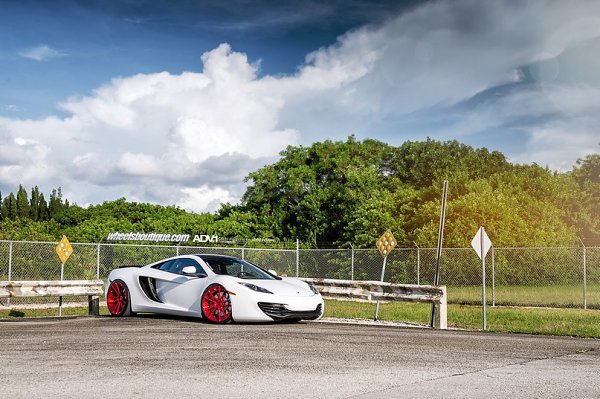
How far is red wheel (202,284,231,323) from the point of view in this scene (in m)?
12.6

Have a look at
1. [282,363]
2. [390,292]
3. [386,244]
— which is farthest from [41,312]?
[282,363]

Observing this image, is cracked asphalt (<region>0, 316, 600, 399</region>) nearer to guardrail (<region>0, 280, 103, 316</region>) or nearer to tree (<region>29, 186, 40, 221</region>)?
guardrail (<region>0, 280, 103, 316</region>)

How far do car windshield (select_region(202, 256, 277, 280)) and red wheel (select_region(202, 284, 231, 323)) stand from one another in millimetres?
561

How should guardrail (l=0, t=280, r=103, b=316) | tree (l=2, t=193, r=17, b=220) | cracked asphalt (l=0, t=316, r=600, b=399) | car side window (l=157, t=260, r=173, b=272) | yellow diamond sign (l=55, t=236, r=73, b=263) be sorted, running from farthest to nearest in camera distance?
tree (l=2, t=193, r=17, b=220) → yellow diamond sign (l=55, t=236, r=73, b=263) → guardrail (l=0, t=280, r=103, b=316) → car side window (l=157, t=260, r=173, b=272) → cracked asphalt (l=0, t=316, r=600, b=399)

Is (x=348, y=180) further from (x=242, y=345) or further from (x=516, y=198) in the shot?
(x=242, y=345)

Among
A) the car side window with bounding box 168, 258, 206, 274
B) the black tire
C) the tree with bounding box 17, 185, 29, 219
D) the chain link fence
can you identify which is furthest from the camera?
the tree with bounding box 17, 185, 29, 219

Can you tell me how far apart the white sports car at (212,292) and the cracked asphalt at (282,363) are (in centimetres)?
56

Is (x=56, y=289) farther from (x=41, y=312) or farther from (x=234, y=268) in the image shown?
(x=234, y=268)

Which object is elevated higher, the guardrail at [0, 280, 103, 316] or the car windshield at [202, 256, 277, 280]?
the car windshield at [202, 256, 277, 280]

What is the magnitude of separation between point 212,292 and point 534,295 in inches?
665

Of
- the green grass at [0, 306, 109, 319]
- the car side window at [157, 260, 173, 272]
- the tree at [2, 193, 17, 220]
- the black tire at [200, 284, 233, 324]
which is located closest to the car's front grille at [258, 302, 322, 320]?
the black tire at [200, 284, 233, 324]

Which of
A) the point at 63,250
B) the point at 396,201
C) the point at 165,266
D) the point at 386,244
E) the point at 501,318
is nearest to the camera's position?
the point at 165,266

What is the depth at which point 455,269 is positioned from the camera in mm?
29562

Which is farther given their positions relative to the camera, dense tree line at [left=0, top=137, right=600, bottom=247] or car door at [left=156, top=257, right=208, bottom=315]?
dense tree line at [left=0, top=137, right=600, bottom=247]
